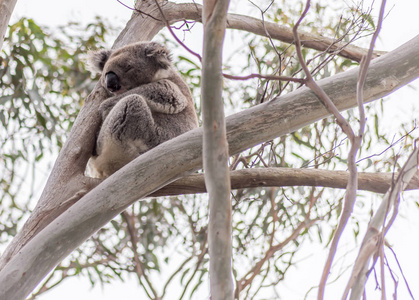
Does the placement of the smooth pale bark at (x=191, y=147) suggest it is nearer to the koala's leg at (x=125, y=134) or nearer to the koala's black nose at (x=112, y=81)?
the koala's leg at (x=125, y=134)

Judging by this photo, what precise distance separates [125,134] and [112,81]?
12.6 inches

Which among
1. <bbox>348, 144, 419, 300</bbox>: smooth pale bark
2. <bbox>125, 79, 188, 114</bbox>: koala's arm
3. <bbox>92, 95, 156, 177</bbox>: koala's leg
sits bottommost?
<bbox>348, 144, 419, 300</bbox>: smooth pale bark

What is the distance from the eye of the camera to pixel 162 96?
2676 mm

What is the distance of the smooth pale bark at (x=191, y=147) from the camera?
162 cm

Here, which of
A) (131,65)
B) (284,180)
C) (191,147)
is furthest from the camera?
(131,65)

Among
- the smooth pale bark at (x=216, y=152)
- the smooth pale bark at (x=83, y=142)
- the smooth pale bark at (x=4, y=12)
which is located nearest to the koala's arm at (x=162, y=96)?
the smooth pale bark at (x=83, y=142)

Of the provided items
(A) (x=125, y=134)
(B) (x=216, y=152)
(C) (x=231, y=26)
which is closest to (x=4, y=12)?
(A) (x=125, y=134)

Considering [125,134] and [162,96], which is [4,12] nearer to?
[125,134]

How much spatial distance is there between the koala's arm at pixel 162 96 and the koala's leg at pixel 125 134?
86mm

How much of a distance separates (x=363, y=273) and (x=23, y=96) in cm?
310

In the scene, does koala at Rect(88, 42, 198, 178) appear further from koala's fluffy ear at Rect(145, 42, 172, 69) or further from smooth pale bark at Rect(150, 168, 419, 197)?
smooth pale bark at Rect(150, 168, 419, 197)

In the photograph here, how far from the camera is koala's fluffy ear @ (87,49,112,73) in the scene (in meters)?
2.86

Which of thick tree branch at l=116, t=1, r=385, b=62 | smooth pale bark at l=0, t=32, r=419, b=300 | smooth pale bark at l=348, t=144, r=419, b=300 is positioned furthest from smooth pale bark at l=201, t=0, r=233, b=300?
thick tree branch at l=116, t=1, r=385, b=62

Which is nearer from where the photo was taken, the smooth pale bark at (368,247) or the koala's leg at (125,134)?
the smooth pale bark at (368,247)
